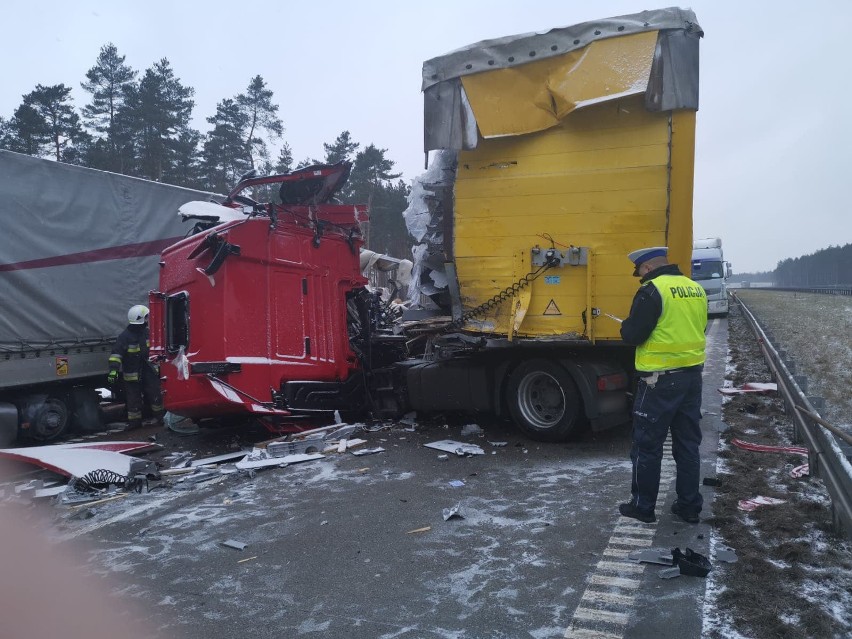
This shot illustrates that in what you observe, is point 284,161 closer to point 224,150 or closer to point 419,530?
point 224,150

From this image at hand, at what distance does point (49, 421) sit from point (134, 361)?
4.03 ft

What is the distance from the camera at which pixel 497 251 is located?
677cm

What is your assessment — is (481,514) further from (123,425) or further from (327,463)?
(123,425)

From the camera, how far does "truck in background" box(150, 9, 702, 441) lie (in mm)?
6051

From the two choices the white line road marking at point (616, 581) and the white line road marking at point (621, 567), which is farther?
the white line road marking at point (621, 567)

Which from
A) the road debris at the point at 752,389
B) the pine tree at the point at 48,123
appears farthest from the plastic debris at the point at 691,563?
the pine tree at the point at 48,123

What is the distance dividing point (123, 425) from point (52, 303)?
7.21 ft

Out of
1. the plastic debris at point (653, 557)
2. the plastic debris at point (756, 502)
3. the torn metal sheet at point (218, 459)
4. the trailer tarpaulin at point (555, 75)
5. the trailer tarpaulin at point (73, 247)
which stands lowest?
the torn metal sheet at point (218, 459)

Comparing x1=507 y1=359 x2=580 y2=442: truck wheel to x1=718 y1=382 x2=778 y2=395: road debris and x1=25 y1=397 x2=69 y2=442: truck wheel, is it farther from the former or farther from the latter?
x1=25 y1=397 x2=69 y2=442: truck wheel

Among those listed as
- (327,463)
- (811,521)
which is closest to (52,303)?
(327,463)

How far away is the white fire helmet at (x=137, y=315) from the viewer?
8.98 metres

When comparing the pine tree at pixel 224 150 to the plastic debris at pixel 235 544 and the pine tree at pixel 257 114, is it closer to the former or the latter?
the pine tree at pixel 257 114

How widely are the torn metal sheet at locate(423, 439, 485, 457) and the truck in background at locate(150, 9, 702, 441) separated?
57 centimetres

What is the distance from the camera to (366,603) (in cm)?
338
